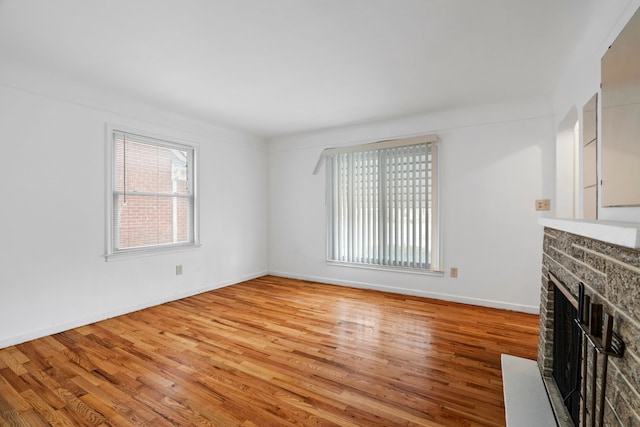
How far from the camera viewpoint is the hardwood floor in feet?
5.58

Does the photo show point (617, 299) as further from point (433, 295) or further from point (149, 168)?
point (149, 168)

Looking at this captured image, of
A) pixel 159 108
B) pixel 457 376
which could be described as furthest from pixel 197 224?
pixel 457 376

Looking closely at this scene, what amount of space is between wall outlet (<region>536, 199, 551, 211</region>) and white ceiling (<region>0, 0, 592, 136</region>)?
1158mm

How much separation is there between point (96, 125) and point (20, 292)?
1.71m

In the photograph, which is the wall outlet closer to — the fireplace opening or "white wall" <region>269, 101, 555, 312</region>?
"white wall" <region>269, 101, 555, 312</region>

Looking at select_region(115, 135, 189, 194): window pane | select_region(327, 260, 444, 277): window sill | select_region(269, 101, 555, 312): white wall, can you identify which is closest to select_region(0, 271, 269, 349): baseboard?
select_region(115, 135, 189, 194): window pane

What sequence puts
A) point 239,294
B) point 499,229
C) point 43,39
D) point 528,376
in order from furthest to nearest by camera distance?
point 239,294, point 499,229, point 43,39, point 528,376

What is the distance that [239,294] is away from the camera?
413cm

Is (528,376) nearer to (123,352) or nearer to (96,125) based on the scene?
(123,352)

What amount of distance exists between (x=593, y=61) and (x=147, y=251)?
4.51 meters

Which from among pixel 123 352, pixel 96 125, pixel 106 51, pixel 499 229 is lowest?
pixel 123 352

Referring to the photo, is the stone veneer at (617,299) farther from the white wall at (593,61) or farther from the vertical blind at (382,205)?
the vertical blind at (382,205)

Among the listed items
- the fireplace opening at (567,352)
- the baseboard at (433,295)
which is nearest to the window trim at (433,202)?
the baseboard at (433,295)

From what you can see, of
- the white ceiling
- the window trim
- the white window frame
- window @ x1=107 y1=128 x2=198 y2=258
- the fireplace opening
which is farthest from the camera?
the window trim
